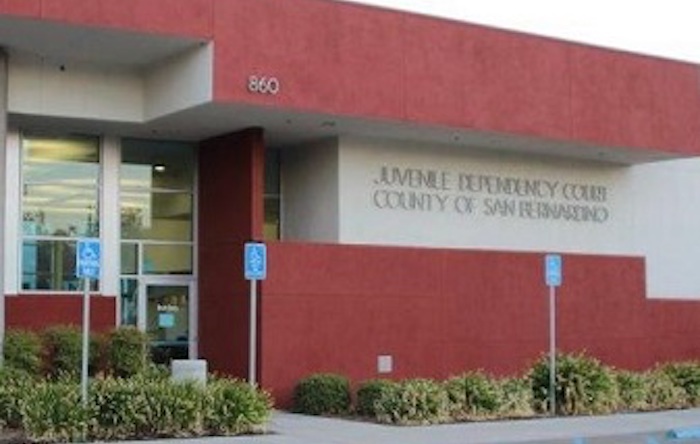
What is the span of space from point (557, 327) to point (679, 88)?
25.5 feet

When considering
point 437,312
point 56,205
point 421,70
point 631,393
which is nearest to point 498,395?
point 631,393

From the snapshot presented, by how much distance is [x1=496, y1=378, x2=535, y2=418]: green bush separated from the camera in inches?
886

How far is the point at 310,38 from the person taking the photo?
2378 cm

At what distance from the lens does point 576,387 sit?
77.7ft

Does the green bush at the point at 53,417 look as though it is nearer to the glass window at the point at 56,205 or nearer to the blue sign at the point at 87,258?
the blue sign at the point at 87,258

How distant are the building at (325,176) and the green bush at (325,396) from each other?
2.86 ft

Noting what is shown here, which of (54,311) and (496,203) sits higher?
(496,203)

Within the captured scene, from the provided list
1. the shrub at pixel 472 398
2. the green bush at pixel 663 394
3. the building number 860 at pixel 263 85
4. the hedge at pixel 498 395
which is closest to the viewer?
the hedge at pixel 498 395

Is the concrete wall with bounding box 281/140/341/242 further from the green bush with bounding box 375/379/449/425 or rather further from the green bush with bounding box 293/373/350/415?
the green bush with bounding box 375/379/449/425

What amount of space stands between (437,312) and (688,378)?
6.18 m

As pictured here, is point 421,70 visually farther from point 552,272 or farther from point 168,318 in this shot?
point 168,318

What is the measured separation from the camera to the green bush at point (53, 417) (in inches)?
682

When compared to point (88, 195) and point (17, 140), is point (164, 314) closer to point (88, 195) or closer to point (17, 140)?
point (88, 195)

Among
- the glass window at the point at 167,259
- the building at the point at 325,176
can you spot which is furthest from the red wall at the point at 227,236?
the glass window at the point at 167,259
